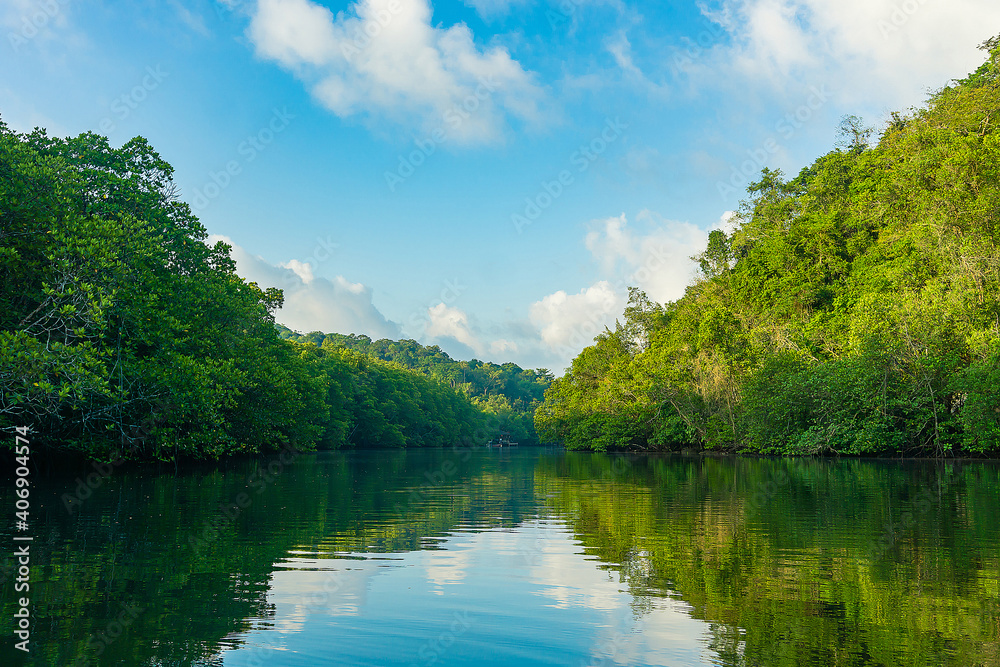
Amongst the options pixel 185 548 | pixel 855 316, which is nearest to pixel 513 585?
pixel 185 548

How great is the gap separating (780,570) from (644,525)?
483cm


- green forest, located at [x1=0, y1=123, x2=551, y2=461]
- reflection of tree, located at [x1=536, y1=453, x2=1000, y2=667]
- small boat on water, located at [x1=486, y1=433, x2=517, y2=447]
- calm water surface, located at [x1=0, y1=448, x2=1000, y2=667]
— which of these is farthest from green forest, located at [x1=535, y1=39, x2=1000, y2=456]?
small boat on water, located at [x1=486, y1=433, x2=517, y2=447]

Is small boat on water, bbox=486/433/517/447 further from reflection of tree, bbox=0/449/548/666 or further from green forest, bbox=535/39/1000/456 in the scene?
reflection of tree, bbox=0/449/548/666

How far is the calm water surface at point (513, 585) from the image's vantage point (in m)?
5.80

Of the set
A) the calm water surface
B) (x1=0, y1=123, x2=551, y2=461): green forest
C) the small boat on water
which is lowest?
the small boat on water

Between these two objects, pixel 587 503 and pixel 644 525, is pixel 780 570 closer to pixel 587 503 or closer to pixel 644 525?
pixel 644 525

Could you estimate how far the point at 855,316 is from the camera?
151 feet

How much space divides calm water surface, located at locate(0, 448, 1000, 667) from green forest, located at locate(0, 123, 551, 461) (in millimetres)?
4618

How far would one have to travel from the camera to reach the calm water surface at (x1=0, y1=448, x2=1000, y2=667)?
5.80 metres

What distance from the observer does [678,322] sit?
230 ft

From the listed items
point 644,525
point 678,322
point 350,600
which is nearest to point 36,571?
point 350,600

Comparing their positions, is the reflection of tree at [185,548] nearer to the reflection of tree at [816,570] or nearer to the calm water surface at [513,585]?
the calm water surface at [513,585]

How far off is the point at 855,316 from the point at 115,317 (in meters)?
41.8

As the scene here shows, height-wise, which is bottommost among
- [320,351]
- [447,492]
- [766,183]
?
[447,492]
